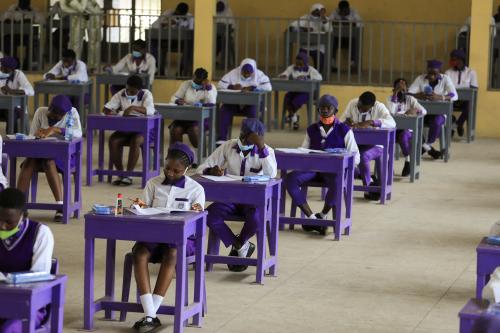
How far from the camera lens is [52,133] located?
10977 mm

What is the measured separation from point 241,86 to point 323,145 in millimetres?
5811

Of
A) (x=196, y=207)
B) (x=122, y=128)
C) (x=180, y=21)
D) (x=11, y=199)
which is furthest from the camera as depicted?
(x=180, y=21)

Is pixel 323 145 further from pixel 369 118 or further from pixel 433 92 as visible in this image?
pixel 433 92

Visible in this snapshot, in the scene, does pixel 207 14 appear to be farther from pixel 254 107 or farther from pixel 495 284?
pixel 495 284

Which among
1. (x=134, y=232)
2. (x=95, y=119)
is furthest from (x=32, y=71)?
(x=134, y=232)

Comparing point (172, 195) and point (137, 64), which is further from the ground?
point (137, 64)

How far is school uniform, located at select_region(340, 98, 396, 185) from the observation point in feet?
39.6

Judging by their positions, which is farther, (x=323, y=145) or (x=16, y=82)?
(x=16, y=82)

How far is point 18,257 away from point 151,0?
58.6 ft

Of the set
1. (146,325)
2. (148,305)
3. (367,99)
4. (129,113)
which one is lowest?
(146,325)

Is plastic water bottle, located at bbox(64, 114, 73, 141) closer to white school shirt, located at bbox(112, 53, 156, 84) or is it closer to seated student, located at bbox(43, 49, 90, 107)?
seated student, located at bbox(43, 49, 90, 107)

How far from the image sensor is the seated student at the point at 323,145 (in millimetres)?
10375

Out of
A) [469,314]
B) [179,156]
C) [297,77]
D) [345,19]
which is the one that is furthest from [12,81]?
[469,314]

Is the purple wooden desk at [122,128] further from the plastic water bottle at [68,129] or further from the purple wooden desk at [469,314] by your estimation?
the purple wooden desk at [469,314]
